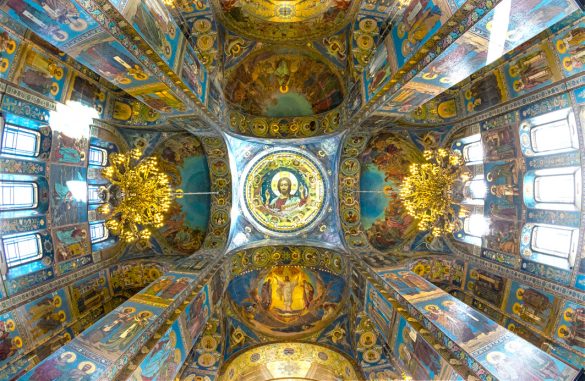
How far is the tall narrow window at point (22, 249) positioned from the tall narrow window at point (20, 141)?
242 centimetres

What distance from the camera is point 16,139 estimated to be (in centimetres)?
998

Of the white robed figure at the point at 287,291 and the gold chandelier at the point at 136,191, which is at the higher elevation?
the gold chandelier at the point at 136,191

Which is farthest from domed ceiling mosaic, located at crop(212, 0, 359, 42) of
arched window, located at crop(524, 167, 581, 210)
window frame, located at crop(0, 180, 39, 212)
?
window frame, located at crop(0, 180, 39, 212)

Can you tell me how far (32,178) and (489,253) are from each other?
1477 cm

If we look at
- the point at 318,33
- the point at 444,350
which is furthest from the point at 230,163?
the point at 444,350

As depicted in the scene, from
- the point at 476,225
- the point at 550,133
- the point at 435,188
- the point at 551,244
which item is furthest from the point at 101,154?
the point at 551,244

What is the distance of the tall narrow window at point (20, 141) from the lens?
31.8ft

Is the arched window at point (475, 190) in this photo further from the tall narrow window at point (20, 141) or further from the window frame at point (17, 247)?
the window frame at point (17, 247)

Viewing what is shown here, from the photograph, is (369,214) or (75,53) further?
(369,214)

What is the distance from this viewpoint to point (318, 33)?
12930 mm

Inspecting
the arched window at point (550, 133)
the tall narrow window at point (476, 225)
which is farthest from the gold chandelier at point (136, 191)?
the arched window at point (550, 133)

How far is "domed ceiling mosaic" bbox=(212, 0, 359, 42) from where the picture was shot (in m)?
11.8

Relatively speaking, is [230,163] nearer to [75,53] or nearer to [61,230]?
[61,230]

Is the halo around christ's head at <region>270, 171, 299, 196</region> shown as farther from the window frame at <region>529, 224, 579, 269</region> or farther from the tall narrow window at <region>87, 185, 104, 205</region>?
the window frame at <region>529, 224, 579, 269</region>
